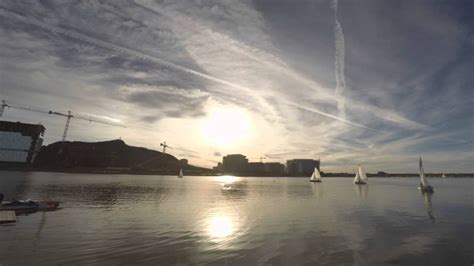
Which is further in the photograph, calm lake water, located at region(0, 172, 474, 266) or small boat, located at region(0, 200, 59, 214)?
small boat, located at region(0, 200, 59, 214)

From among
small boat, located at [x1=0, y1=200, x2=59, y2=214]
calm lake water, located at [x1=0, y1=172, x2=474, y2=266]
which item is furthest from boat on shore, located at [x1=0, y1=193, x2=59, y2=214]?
calm lake water, located at [x1=0, y1=172, x2=474, y2=266]

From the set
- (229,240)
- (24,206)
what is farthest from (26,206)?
(229,240)

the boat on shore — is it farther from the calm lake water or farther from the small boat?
the calm lake water

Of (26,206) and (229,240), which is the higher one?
(26,206)

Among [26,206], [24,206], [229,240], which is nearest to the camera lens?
[229,240]

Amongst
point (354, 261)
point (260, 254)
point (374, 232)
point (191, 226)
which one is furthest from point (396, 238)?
point (191, 226)

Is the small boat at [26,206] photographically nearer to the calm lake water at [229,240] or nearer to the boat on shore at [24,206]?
the boat on shore at [24,206]

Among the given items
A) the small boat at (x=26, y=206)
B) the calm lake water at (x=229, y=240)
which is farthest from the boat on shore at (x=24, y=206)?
the calm lake water at (x=229, y=240)

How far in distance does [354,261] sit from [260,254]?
32.2 ft

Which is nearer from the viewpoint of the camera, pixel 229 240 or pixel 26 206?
pixel 229 240

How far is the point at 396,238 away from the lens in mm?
42094

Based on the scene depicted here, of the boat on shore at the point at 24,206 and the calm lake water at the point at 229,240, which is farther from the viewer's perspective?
the boat on shore at the point at 24,206

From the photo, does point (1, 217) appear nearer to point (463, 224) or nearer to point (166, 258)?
point (166, 258)

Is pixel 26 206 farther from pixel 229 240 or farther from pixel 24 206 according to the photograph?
pixel 229 240
